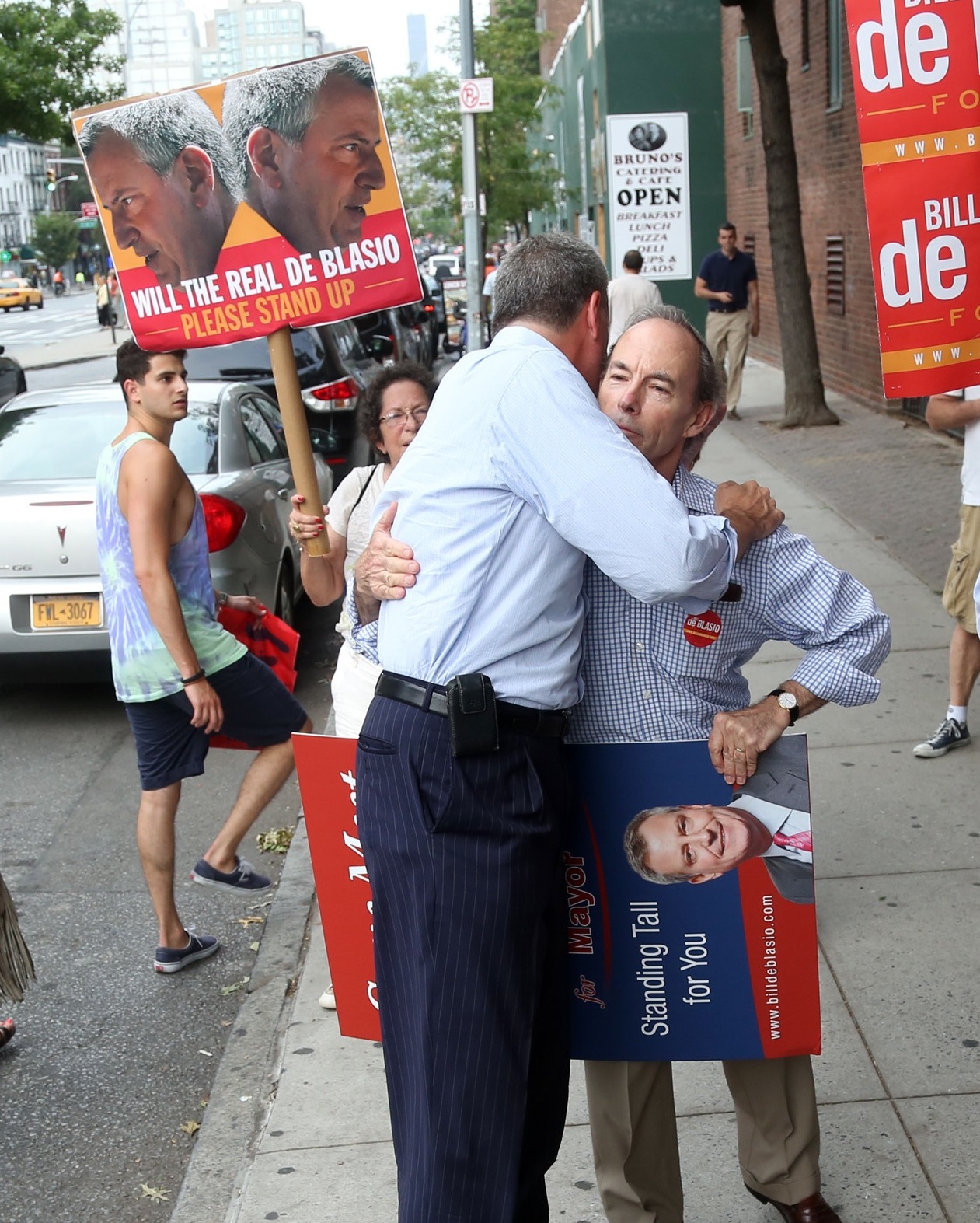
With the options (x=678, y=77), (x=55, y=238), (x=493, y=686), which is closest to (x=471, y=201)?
(x=678, y=77)

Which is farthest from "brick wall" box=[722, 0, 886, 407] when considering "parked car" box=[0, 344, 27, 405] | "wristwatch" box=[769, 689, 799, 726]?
"wristwatch" box=[769, 689, 799, 726]

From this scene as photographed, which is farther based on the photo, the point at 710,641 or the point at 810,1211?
the point at 810,1211

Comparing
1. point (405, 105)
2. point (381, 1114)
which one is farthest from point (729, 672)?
point (405, 105)

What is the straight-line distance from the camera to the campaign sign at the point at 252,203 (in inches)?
147

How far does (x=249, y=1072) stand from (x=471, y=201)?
17.4 meters

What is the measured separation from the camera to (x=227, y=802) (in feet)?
21.1

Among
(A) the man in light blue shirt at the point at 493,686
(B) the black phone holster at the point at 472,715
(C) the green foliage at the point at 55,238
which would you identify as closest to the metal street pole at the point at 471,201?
(A) the man in light blue shirt at the point at 493,686

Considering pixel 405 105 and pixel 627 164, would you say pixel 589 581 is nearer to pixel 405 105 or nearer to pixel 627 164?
pixel 627 164

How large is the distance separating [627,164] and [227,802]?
465 inches

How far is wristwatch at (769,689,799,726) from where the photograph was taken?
2689 millimetres

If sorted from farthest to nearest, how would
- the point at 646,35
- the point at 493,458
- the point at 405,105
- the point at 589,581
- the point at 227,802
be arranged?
the point at 405,105 < the point at 646,35 < the point at 227,802 < the point at 589,581 < the point at 493,458

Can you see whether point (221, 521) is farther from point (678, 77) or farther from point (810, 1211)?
point (678, 77)

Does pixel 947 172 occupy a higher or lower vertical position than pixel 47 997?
higher

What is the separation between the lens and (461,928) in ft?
7.97
